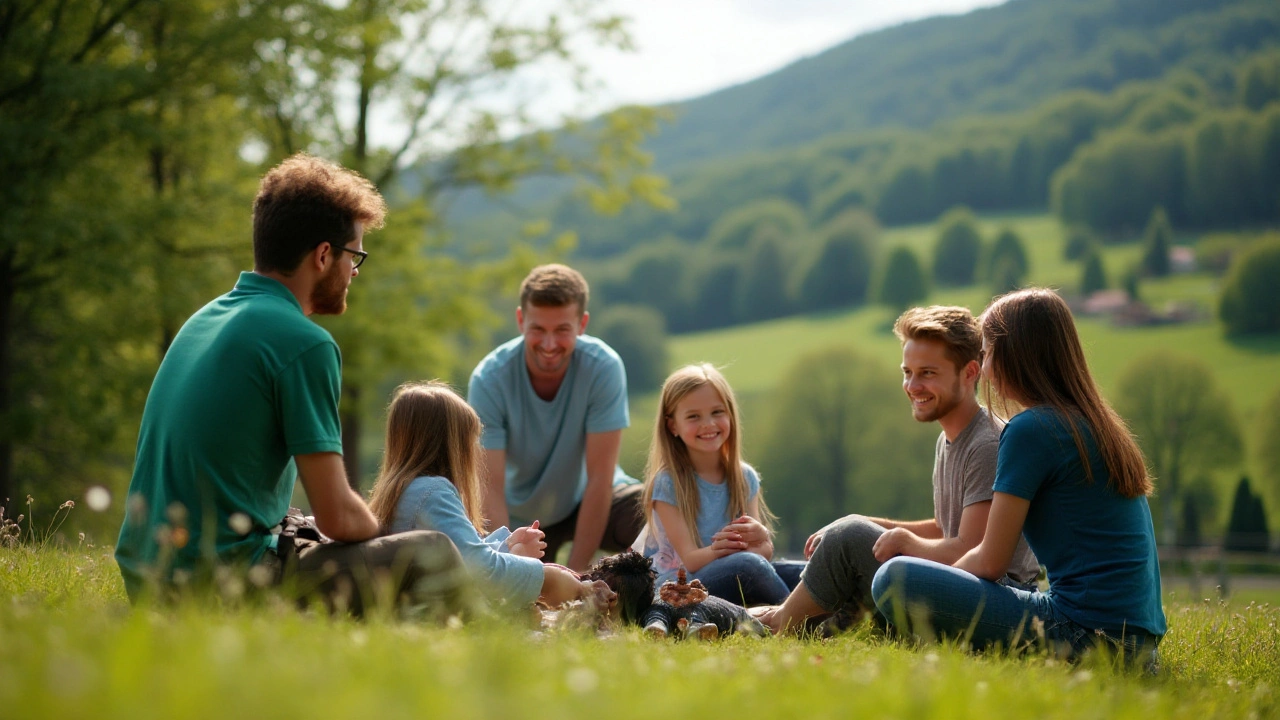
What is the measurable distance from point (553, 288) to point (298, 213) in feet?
9.09

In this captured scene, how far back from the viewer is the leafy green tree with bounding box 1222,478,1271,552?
46.7 meters

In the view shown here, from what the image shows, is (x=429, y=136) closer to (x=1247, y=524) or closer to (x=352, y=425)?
(x=352, y=425)

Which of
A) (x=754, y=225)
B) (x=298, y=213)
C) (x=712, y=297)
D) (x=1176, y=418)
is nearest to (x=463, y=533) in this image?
(x=298, y=213)

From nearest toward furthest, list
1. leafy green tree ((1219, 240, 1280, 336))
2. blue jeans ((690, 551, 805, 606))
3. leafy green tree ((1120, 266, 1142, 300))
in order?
blue jeans ((690, 551, 805, 606)) → leafy green tree ((1219, 240, 1280, 336)) → leafy green tree ((1120, 266, 1142, 300))

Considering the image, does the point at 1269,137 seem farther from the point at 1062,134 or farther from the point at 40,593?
the point at 40,593

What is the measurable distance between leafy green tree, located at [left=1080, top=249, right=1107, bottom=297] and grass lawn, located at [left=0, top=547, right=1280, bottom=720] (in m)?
89.2

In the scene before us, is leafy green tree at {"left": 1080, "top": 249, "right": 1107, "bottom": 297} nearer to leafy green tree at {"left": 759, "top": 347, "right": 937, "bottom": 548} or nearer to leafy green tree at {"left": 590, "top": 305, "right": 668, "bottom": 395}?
leafy green tree at {"left": 759, "top": 347, "right": 937, "bottom": 548}

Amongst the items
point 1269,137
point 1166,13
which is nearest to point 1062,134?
point 1269,137

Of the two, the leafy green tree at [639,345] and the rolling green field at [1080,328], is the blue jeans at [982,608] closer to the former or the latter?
the rolling green field at [1080,328]

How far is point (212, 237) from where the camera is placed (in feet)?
55.0

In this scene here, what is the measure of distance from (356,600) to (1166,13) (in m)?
160

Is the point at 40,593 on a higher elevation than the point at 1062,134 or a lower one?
lower

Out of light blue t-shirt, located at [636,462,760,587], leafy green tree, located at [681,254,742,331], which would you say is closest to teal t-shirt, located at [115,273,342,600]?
light blue t-shirt, located at [636,462,760,587]

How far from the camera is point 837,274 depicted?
103 metres
